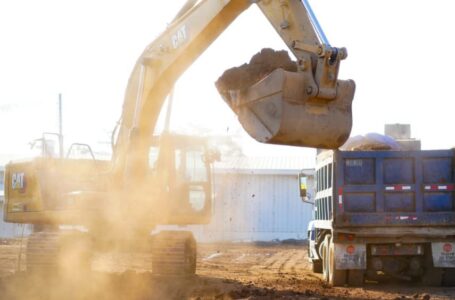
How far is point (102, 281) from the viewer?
13.9 m

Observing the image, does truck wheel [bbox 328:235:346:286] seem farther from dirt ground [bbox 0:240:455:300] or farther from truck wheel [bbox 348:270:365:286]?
dirt ground [bbox 0:240:455:300]

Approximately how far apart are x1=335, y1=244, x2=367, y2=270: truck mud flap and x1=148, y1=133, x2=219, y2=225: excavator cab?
257 cm

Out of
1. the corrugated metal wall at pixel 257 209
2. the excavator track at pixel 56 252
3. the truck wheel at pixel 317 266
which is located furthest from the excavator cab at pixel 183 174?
the corrugated metal wall at pixel 257 209

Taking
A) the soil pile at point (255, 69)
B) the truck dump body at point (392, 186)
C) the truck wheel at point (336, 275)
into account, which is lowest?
the truck wheel at point (336, 275)

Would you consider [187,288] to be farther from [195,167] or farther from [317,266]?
[317,266]

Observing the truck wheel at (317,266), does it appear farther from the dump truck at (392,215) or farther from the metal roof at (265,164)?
the metal roof at (265,164)

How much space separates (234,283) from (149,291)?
5.67 ft

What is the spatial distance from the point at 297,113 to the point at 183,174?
487 centimetres

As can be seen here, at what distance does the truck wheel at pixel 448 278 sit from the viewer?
46.1 ft

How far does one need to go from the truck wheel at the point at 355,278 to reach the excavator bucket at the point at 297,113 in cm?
457

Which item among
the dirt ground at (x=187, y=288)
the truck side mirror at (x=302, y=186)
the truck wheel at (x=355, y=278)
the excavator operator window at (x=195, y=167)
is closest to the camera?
the dirt ground at (x=187, y=288)

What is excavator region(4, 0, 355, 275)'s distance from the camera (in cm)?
Answer: 989

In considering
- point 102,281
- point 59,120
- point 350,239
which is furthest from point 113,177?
point 59,120

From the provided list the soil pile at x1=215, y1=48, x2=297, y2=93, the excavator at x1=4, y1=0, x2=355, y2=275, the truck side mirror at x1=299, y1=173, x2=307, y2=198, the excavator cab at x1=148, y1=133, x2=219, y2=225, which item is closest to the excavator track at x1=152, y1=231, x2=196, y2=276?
the excavator at x1=4, y1=0, x2=355, y2=275
